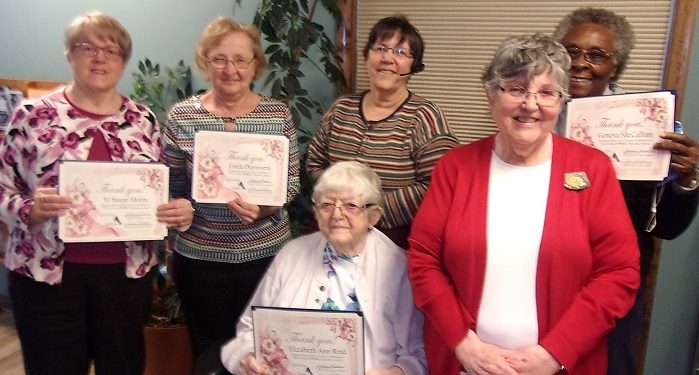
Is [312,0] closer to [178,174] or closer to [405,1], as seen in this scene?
[405,1]

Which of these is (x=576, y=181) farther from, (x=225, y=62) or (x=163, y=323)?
(x=163, y=323)

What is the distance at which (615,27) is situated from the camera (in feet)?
5.68

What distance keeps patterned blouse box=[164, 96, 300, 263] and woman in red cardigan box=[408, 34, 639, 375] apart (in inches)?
30.8

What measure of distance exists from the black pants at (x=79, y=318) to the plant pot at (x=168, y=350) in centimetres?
83

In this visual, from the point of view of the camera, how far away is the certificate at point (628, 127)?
1575 millimetres

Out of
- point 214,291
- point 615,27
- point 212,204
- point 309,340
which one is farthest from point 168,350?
point 615,27

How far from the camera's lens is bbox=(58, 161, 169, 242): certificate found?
1.75 metres

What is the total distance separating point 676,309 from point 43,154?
2584 millimetres

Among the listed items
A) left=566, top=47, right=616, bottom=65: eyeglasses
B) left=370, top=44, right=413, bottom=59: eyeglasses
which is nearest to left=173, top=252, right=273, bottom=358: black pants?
left=370, top=44, right=413, bottom=59: eyeglasses

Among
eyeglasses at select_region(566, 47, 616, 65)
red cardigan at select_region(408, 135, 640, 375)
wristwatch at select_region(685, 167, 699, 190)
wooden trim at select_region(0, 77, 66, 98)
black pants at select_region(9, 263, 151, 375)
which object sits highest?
eyeglasses at select_region(566, 47, 616, 65)

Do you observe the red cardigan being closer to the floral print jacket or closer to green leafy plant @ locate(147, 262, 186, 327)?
the floral print jacket

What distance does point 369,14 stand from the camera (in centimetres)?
292

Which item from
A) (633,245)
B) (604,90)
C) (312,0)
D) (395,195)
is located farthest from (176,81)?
(633,245)

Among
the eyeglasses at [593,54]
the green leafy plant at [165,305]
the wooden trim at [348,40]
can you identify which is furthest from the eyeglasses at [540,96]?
the green leafy plant at [165,305]
